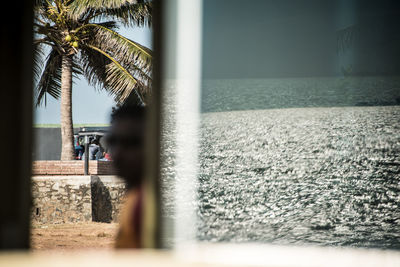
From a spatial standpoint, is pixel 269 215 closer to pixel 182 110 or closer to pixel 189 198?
pixel 189 198

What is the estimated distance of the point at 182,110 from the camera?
3080 millimetres

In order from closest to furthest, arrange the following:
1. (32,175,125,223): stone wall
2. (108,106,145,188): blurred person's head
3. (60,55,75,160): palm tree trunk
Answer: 1. (108,106,145,188): blurred person's head
2. (32,175,125,223): stone wall
3. (60,55,75,160): palm tree trunk

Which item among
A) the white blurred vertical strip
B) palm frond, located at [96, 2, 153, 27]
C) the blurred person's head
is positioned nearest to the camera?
the blurred person's head

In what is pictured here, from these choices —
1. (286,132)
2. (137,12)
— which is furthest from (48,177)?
(286,132)

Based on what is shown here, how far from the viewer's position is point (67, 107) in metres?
12.7

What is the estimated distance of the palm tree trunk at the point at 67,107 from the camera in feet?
41.5

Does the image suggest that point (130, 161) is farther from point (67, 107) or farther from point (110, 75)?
point (67, 107)

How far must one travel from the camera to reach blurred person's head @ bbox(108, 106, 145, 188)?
80.4 inches

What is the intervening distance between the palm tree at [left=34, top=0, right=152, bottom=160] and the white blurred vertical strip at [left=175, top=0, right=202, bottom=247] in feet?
28.7

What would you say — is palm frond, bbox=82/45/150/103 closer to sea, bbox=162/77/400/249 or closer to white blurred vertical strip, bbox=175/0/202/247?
sea, bbox=162/77/400/249

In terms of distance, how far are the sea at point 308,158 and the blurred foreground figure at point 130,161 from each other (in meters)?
1.34

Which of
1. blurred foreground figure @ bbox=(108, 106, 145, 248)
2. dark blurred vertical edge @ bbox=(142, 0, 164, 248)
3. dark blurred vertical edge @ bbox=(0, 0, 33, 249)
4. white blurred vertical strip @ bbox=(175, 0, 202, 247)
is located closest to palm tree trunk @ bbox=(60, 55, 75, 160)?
white blurred vertical strip @ bbox=(175, 0, 202, 247)

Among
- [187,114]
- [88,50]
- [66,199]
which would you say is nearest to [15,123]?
[187,114]

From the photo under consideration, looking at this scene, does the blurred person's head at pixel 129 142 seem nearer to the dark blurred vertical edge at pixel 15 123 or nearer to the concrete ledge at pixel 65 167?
the dark blurred vertical edge at pixel 15 123
